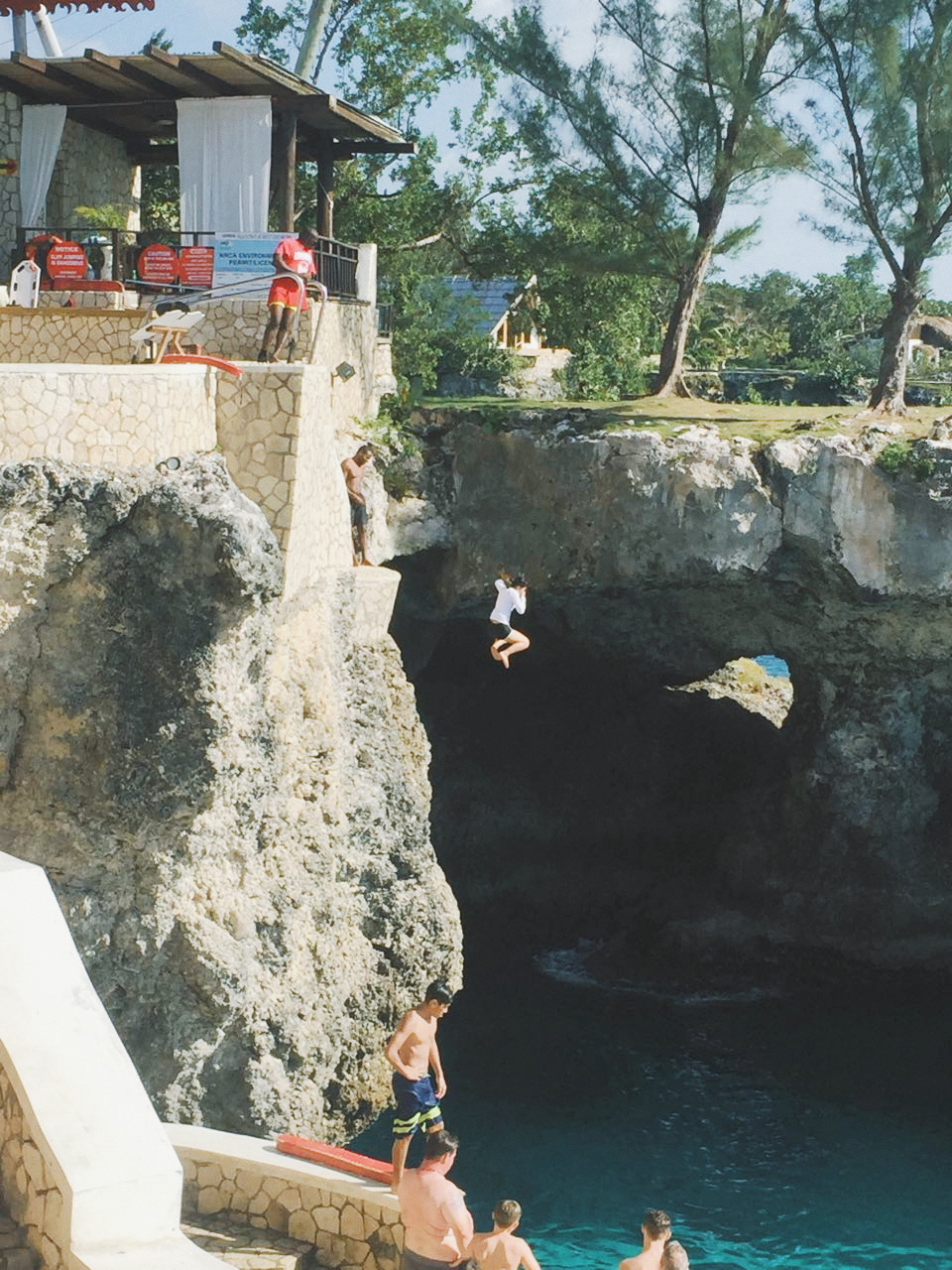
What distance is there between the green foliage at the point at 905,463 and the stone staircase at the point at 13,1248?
52.8 ft

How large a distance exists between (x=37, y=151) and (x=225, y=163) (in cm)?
329

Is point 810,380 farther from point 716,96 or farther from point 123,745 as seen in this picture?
point 123,745

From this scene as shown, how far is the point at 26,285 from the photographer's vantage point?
2016 centimetres

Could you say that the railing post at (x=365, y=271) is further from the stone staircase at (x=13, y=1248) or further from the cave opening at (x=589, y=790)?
the stone staircase at (x=13, y=1248)

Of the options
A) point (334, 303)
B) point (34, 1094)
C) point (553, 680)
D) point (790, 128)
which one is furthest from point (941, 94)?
point (34, 1094)

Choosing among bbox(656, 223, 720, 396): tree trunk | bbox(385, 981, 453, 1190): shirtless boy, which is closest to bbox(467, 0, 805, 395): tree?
bbox(656, 223, 720, 396): tree trunk

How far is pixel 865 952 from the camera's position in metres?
25.6

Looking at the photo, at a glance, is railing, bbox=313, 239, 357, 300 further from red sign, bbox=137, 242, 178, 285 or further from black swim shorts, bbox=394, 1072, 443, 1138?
black swim shorts, bbox=394, 1072, 443, 1138

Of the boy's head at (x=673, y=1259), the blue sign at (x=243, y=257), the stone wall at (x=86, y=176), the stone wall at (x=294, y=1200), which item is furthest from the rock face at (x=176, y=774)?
the stone wall at (x=86, y=176)

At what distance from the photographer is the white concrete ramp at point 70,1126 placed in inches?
303

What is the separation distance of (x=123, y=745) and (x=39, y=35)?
49.2ft

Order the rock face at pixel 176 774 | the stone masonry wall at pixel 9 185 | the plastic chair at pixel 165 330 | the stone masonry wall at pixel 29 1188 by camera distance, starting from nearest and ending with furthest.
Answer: the stone masonry wall at pixel 29 1188 < the rock face at pixel 176 774 < the plastic chair at pixel 165 330 < the stone masonry wall at pixel 9 185

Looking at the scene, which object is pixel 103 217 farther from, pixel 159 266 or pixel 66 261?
pixel 159 266

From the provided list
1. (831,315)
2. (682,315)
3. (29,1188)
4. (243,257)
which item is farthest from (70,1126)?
(831,315)
